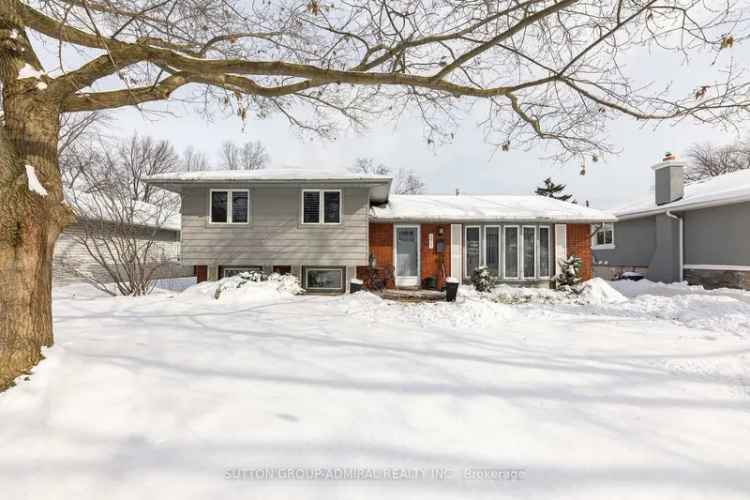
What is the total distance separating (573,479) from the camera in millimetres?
1897

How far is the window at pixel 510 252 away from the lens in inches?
445

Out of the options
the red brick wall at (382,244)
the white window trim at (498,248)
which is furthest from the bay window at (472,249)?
the red brick wall at (382,244)

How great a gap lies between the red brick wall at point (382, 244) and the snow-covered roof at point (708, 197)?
11.4m

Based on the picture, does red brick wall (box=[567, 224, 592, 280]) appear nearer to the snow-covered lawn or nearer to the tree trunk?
the snow-covered lawn

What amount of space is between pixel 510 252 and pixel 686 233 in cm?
776

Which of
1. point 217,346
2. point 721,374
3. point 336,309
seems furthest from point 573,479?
point 336,309

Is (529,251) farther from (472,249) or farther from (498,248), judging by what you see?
(472,249)

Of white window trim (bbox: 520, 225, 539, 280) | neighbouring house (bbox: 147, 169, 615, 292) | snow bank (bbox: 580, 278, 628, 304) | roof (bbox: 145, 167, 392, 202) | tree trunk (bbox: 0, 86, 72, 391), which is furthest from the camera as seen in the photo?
white window trim (bbox: 520, 225, 539, 280)

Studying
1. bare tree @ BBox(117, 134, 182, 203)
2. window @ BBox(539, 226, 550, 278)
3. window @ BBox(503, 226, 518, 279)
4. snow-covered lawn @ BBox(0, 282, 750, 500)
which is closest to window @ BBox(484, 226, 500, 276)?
window @ BBox(503, 226, 518, 279)

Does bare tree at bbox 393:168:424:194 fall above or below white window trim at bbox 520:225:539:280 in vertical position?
above

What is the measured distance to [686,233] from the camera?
12.7 m

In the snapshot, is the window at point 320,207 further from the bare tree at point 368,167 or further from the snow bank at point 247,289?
the bare tree at point 368,167

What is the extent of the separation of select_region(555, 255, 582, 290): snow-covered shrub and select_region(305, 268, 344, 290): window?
746 cm

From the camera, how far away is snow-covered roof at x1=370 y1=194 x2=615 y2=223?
10922 millimetres
